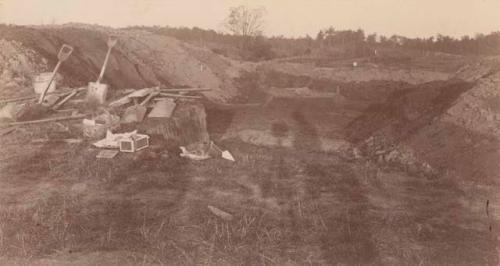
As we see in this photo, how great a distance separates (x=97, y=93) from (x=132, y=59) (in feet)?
25.4

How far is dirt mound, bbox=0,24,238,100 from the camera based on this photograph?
15.4 meters

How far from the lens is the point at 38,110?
10.1m

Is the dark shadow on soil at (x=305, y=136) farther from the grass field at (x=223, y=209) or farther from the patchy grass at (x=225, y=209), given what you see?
the patchy grass at (x=225, y=209)

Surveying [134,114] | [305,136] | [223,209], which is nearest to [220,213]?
[223,209]

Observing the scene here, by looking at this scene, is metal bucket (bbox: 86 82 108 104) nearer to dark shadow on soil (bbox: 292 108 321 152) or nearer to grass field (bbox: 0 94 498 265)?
grass field (bbox: 0 94 498 265)

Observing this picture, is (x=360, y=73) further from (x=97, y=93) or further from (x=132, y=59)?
(x=97, y=93)

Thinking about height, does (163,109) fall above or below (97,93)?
below

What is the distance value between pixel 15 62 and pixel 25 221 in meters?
8.51

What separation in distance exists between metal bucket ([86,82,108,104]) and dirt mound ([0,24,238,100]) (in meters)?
3.15

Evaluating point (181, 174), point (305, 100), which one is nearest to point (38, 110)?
Answer: point (181, 174)

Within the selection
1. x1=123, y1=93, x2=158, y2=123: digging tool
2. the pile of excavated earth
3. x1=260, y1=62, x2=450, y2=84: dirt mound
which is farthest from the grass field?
x1=260, y1=62, x2=450, y2=84: dirt mound

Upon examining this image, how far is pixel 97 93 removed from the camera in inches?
440

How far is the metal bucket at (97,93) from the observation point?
1109cm

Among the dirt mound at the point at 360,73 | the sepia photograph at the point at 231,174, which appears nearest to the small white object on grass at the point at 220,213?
the sepia photograph at the point at 231,174
